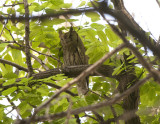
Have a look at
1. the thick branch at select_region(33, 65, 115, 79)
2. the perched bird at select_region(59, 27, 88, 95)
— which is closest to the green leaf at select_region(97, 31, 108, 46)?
the thick branch at select_region(33, 65, 115, 79)

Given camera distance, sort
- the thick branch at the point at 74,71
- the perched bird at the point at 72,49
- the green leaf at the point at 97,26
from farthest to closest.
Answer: the perched bird at the point at 72,49 → the thick branch at the point at 74,71 → the green leaf at the point at 97,26

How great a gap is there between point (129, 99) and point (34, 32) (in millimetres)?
1330

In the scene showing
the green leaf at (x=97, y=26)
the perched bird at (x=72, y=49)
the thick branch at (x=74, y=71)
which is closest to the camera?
the green leaf at (x=97, y=26)

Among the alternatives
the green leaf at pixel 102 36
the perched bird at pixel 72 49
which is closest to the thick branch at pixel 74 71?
the green leaf at pixel 102 36

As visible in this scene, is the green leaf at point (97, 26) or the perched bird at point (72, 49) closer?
the green leaf at point (97, 26)

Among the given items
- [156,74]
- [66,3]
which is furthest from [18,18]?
[66,3]

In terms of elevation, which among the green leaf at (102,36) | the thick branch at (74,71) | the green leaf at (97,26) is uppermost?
the green leaf at (97,26)

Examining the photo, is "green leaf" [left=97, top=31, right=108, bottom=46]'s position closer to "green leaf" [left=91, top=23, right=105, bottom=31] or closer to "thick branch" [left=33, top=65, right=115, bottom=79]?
"green leaf" [left=91, top=23, right=105, bottom=31]

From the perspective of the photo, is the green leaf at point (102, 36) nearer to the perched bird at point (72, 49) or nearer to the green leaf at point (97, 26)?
the green leaf at point (97, 26)

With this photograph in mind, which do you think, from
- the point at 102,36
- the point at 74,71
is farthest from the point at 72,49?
the point at 102,36

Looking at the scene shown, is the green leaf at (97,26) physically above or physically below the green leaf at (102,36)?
above

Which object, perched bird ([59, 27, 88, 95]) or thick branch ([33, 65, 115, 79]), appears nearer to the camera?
thick branch ([33, 65, 115, 79])

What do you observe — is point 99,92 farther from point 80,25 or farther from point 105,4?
point 105,4

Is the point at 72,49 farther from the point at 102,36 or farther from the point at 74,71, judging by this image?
the point at 102,36
